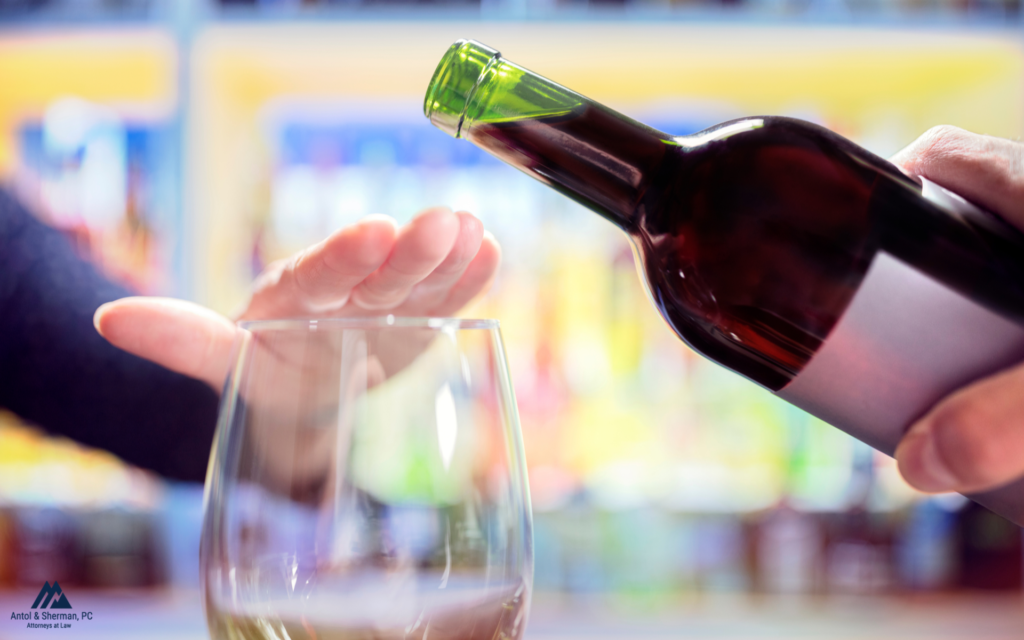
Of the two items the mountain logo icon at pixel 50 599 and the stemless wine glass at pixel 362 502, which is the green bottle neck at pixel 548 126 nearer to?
the stemless wine glass at pixel 362 502

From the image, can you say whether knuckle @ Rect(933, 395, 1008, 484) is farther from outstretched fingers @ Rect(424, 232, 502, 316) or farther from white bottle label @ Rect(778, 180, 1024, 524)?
outstretched fingers @ Rect(424, 232, 502, 316)

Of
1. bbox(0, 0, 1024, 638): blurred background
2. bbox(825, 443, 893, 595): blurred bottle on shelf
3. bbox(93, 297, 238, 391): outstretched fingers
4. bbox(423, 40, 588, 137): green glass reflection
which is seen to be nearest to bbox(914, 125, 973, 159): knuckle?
bbox(423, 40, 588, 137): green glass reflection

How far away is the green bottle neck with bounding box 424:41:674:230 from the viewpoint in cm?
38

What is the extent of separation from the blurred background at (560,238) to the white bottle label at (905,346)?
907 mm

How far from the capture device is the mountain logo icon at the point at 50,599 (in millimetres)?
465

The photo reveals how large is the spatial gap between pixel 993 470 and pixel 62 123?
1.40 metres

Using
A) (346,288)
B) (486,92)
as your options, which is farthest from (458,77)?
(346,288)

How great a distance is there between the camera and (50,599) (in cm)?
47

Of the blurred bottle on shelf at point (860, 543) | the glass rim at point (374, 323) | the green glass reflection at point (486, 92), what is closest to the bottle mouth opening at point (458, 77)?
the green glass reflection at point (486, 92)

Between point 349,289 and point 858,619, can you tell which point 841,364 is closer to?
point 349,289

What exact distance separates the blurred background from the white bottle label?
907 millimetres

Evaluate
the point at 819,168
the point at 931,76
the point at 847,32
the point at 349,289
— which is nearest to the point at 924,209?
the point at 819,168

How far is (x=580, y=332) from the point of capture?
4.20 feet

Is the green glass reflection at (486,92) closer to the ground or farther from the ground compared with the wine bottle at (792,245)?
farther from the ground
